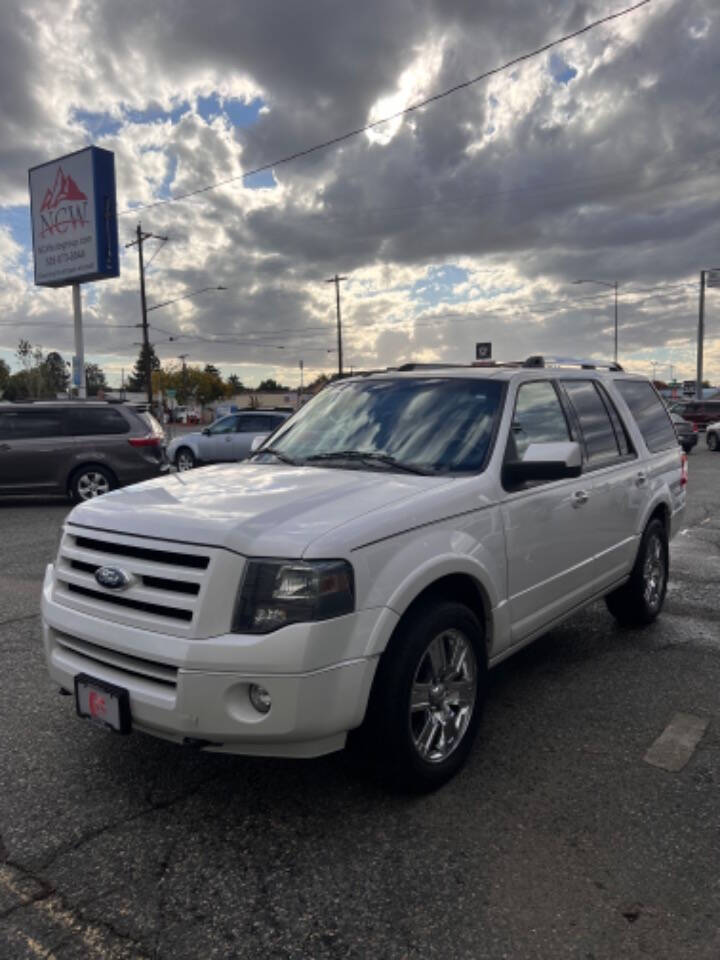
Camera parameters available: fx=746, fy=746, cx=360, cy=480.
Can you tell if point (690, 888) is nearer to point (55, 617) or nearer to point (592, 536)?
point (592, 536)

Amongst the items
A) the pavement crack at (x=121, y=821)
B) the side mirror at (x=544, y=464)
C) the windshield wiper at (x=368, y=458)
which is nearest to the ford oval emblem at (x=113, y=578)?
the pavement crack at (x=121, y=821)

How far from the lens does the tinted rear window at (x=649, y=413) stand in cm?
A: 542

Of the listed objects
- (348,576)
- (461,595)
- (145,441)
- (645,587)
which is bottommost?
(645,587)

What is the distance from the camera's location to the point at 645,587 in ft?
17.6

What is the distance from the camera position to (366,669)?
274 cm

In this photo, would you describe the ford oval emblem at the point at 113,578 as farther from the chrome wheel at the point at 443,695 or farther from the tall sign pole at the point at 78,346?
the tall sign pole at the point at 78,346

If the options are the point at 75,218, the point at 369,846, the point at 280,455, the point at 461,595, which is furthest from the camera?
the point at 75,218

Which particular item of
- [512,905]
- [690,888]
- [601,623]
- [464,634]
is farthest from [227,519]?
[601,623]

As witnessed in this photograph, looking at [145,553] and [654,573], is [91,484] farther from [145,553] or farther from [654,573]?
[145,553]

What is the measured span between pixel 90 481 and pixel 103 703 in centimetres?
992

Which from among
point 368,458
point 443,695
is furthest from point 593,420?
point 443,695

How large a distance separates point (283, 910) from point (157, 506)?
1.59 metres

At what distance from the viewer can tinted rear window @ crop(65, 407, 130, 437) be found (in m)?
12.2

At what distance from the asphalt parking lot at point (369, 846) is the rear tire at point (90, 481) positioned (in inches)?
327
